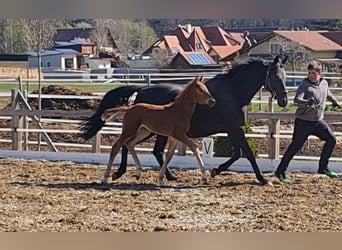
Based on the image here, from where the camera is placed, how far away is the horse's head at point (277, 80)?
5.59 m

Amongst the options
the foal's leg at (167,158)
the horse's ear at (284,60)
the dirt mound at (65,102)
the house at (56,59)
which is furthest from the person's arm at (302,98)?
the dirt mound at (65,102)

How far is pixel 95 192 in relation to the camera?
545 cm

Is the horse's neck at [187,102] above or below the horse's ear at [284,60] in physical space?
below

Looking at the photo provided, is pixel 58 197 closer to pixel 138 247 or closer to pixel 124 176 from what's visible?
pixel 124 176

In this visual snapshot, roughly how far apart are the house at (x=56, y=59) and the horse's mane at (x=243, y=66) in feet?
3.68

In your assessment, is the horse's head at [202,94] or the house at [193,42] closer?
the house at [193,42]

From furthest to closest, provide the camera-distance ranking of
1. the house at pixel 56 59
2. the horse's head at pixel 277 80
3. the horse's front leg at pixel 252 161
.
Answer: the horse's front leg at pixel 252 161 < the horse's head at pixel 277 80 < the house at pixel 56 59

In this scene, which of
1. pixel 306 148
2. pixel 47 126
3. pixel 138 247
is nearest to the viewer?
pixel 138 247

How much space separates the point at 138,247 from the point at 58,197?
161 cm

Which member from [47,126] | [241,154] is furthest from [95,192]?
[47,126]

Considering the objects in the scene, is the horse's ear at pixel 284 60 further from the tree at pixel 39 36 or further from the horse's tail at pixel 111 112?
the tree at pixel 39 36

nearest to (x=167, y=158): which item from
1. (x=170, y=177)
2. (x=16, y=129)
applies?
(x=170, y=177)

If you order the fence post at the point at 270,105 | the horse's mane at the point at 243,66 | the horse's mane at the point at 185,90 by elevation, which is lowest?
the fence post at the point at 270,105

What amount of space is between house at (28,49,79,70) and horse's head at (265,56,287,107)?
146 cm
